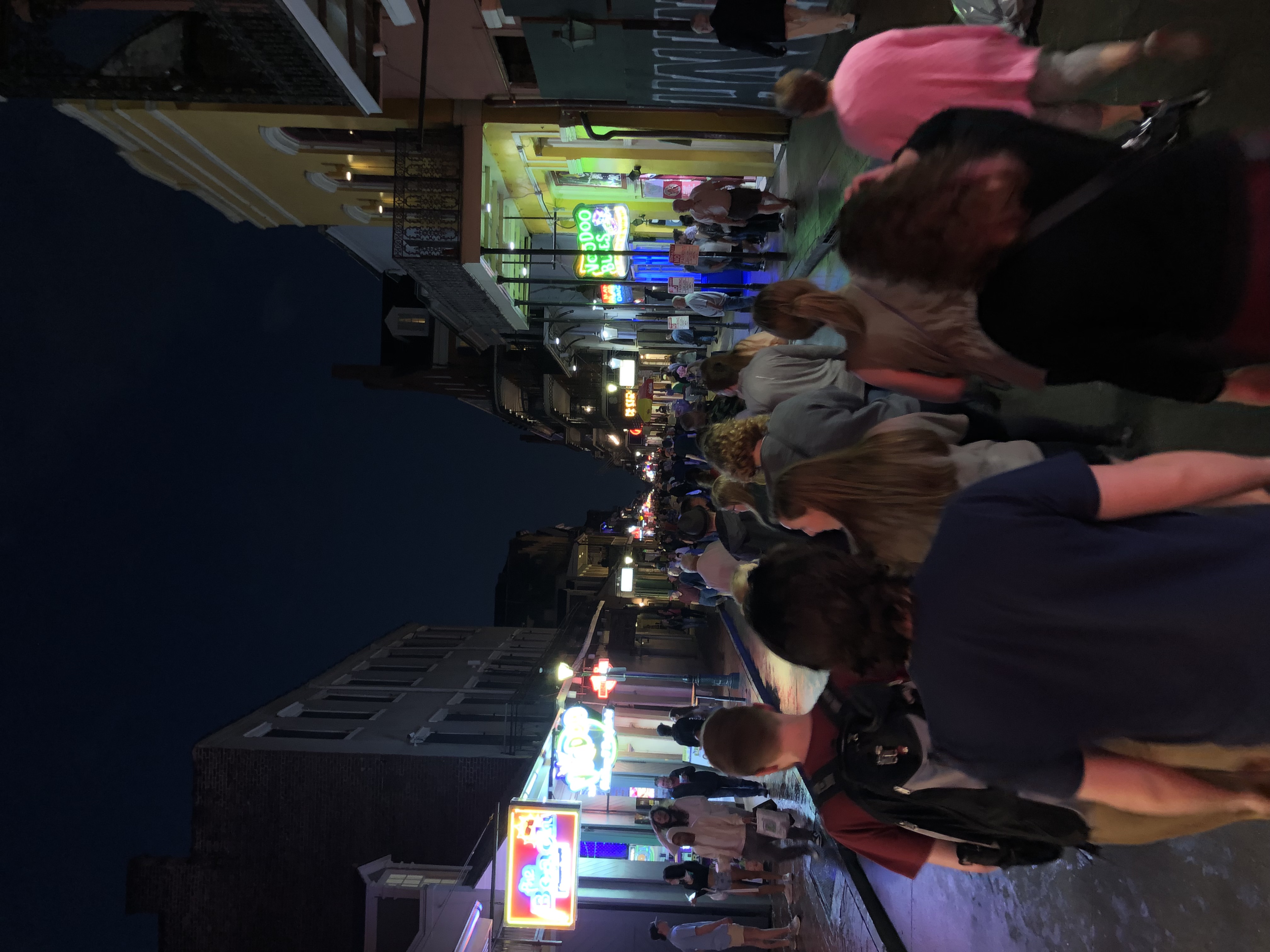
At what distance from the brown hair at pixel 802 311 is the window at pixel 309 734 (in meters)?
15.5

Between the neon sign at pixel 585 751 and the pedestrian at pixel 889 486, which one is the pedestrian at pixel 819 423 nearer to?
the pedestrian at pixel 889 486

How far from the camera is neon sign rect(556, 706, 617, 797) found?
34.0ft

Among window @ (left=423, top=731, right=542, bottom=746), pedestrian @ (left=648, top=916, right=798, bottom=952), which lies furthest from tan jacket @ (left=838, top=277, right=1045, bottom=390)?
window @ (left=423, top=731, right=542, bottom=746)

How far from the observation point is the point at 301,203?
14.3 metres

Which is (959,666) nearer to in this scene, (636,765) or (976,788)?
(976,788)

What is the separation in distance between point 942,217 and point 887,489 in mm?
948

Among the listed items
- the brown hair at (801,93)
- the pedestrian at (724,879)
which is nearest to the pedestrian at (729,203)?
the brown hair at (801,93)

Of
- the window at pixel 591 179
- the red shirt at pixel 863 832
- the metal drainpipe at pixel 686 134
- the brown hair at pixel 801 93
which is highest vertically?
the window at pixel 591 179

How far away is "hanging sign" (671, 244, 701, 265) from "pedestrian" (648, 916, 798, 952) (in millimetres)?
9651

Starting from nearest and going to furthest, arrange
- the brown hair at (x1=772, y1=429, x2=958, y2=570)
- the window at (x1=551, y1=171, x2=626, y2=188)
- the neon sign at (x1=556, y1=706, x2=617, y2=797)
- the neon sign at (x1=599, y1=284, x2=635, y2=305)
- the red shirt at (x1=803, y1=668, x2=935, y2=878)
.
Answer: the brown hair at (x1=772, y1=429, x2=958, y2=570), the red shirt at (x1=803, y1=668, x2=935, y2=878), the neon sign at (x1=556, y1=706, x2=617, y2=797), the window at (x1=551, y1=171, x2=626, y2=188), the neon sign at (x1=599, y1=284, x2=635, y2=305)

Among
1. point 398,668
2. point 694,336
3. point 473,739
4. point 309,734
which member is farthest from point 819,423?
point 398,668

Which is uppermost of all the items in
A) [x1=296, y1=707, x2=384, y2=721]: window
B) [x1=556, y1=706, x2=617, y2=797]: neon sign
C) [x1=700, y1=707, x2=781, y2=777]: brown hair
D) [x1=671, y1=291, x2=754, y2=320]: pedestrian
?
[x1=671, y1=291, x2=754, y2=320]: pedestrian

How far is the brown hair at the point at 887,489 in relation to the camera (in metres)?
2.37

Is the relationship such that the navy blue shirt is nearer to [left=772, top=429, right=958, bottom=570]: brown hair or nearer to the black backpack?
[left=772, top=429, right=958, bottom=570]: brown hair
